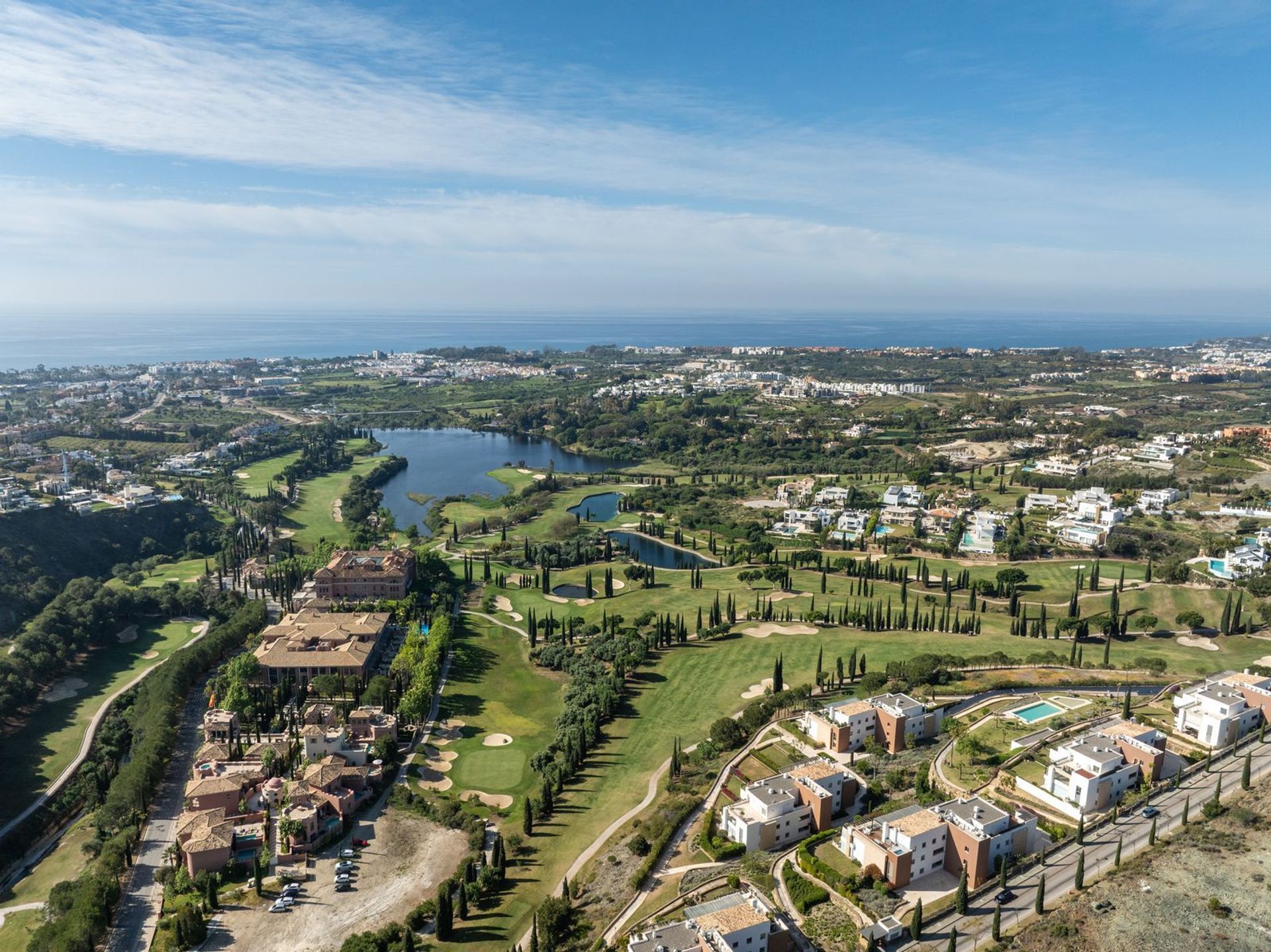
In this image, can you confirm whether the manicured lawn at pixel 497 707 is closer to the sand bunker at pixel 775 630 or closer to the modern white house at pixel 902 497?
the sand bunker at pixel 775 630

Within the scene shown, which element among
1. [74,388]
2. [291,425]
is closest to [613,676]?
[291,425]

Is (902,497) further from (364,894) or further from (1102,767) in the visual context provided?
(364,894)

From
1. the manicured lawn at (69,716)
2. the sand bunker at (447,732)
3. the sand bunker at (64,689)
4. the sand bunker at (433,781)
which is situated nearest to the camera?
the sand bunker at (433,781)

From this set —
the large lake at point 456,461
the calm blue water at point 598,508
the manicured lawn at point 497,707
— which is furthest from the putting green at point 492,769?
the calm blue water at point 598,508

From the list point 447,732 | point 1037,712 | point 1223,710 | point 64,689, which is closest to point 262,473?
point 64,689

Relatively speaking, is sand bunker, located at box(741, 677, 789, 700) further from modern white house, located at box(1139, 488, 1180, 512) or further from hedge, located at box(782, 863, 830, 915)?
modern white house, located at box(1139, 488, 1180, 512)

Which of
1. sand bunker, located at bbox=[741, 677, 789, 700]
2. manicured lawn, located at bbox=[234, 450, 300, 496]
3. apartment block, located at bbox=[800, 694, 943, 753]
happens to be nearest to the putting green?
sand bunker, located at bbox=[741, 677, 789, 700]

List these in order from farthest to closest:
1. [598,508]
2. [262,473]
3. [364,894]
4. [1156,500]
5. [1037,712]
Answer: [262,473], [598,508], [1156,500], [1037,712], [364,894]
